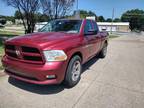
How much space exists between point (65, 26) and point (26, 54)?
6.59 feet

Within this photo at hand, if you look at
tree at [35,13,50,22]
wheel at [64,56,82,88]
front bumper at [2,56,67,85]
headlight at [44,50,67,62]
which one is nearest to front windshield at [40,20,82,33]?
wheel at [64,56,82,88]

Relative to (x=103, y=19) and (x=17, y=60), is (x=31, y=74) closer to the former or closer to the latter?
(x=17, y=60)

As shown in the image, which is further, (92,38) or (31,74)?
(92,38)

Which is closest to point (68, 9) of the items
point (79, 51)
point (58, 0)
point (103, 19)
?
point (58, 0)

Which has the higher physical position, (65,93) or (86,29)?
(86,29)

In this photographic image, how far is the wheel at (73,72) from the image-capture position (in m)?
4.14

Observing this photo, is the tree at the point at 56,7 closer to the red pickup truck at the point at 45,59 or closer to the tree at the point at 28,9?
the tree at the point at 28,9

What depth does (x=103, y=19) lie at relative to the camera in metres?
121

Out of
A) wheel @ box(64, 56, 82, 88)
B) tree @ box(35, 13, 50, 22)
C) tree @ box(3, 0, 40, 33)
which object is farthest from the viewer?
tree @ box(35, 13, 50, 22)

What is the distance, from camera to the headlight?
3.67 metres

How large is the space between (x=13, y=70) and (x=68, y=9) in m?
16.8

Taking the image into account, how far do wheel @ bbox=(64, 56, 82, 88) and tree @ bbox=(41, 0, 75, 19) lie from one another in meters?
13.8

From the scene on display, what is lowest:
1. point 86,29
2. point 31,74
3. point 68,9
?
point 31,74

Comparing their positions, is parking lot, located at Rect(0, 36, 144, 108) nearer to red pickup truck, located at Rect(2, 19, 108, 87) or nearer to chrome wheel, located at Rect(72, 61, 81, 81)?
chrome wheel, located at Rect(72, 61, 81, 81)
